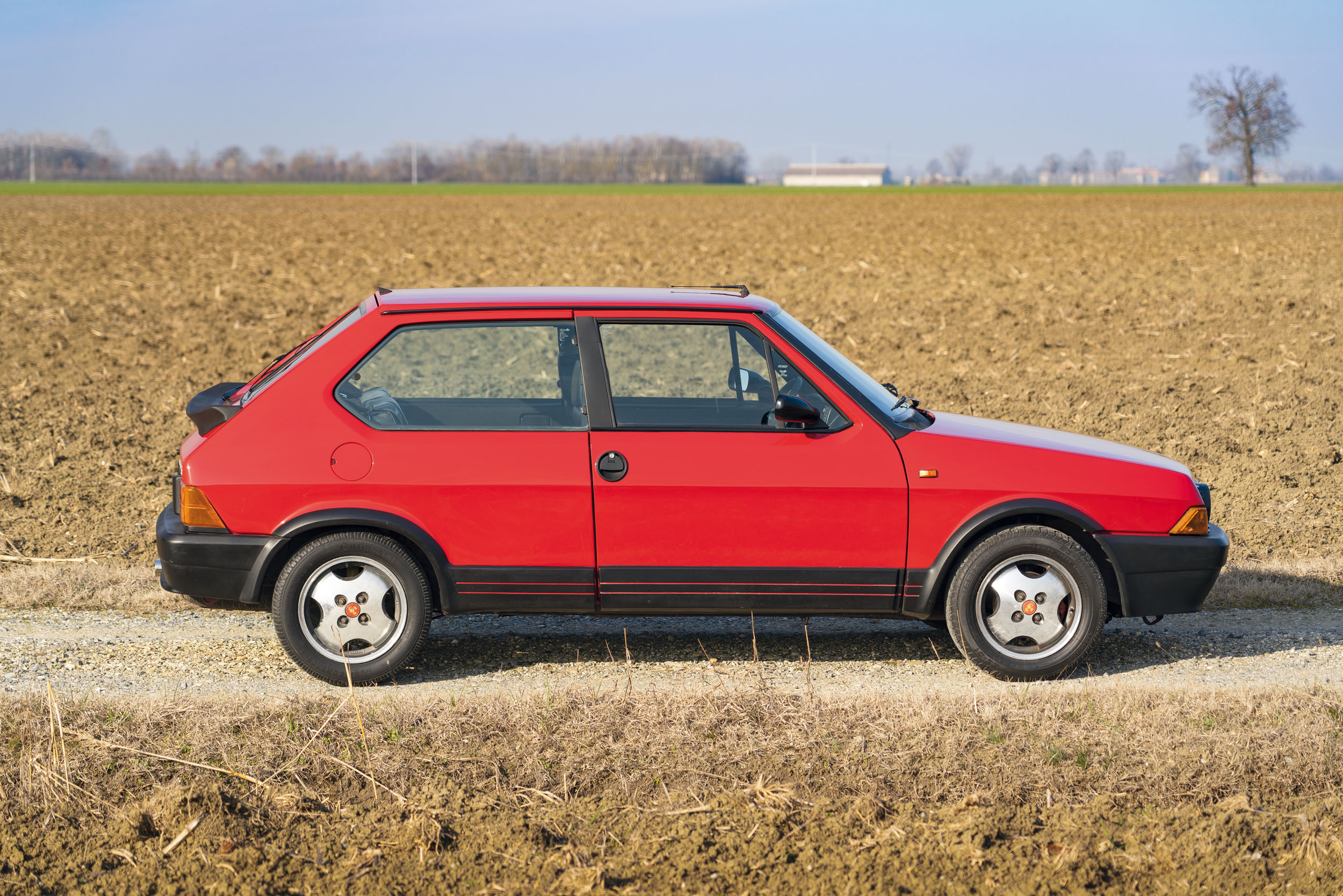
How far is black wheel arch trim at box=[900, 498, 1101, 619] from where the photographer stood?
197 inches

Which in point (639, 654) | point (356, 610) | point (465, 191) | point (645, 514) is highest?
point (465, 191)

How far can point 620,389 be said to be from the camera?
1166 cm

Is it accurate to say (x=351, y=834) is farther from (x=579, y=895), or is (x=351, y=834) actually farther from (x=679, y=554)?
(x=679, y=554)

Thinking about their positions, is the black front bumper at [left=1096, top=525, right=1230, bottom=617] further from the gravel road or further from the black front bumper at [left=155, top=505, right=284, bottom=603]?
the black front bumper at [left=155, top=505, right=284, bottom=603]

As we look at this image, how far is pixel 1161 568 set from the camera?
5.08 meters

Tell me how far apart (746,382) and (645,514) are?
106cm

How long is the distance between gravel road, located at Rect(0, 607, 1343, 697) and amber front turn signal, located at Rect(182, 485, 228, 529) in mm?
706

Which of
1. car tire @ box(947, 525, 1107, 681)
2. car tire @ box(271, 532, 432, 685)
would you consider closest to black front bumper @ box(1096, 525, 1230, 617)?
car tire @ box(947, 525, 1107, 681)

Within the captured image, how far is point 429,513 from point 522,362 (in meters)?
9.04

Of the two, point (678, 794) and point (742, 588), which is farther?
point (742, 588)

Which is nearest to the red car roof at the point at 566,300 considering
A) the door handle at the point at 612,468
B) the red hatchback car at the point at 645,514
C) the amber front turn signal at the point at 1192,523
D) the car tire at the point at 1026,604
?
the red hatchback car at the point at 645,514

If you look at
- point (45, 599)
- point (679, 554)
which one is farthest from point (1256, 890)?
point (45, 599)

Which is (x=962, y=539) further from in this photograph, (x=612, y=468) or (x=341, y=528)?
(x=341, y=528)

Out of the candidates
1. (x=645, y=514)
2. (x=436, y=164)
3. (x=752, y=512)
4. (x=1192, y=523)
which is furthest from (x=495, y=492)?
(x=436, y=164)
